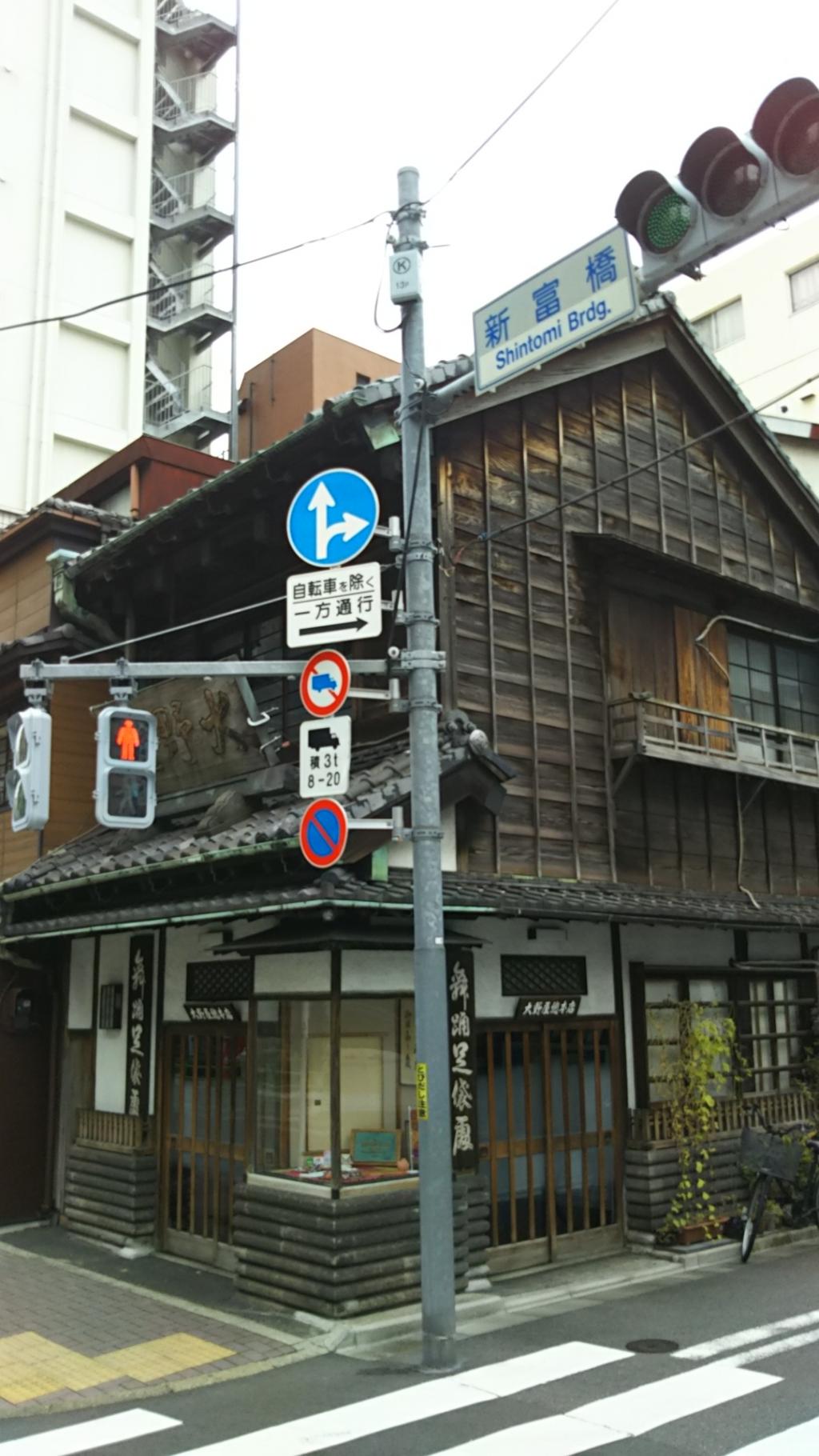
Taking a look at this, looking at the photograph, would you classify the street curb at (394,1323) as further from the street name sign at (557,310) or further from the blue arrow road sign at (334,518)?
the street name sign at (557,310)

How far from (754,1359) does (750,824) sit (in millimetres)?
8434

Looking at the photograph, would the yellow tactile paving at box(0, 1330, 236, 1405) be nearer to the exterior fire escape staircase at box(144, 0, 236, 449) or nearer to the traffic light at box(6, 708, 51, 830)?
the traffic light at box(6, 708, 51, 830)

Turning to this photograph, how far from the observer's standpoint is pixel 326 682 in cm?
979

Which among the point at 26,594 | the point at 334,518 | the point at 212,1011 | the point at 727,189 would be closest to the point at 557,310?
the point at 727,189

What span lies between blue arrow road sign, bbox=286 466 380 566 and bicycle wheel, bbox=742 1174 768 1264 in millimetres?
8365

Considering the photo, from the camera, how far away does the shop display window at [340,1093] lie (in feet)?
36.6

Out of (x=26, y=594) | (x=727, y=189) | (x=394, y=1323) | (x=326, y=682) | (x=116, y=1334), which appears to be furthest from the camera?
(x=26, y=594)

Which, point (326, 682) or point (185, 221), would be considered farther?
point (185, 221)

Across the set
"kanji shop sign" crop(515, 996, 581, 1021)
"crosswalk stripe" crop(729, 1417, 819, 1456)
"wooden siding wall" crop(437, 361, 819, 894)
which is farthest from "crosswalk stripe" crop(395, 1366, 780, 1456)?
"wooden siding wall" crop(437, 361, 819, 894)

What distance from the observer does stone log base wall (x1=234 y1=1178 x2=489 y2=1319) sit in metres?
10.3

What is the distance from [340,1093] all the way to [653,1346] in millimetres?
3284

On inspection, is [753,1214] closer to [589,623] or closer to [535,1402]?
[535,1402]

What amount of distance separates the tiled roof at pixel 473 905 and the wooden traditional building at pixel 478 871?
5 centimetres

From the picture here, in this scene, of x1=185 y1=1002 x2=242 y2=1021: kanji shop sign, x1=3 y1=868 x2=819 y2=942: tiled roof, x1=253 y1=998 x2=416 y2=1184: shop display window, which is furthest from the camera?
x1=185 y1=1002 x2=242 y2=1021: kanji shop sign
